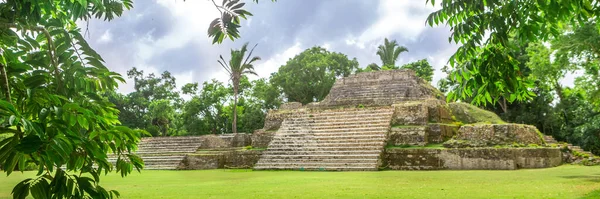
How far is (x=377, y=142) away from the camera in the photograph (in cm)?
1345

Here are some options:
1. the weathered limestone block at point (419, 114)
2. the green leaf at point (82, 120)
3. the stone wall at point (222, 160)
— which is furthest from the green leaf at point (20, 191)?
the weathered limestone block at point (419, 114)

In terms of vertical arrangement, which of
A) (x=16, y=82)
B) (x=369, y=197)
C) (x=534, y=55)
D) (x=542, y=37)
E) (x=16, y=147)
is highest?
(x=534, y=55)

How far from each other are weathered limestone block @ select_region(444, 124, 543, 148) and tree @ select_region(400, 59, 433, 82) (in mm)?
21827

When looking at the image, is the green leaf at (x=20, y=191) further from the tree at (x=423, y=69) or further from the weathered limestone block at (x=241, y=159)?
the tree at (x=423, y=69)

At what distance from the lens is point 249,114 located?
32.2m

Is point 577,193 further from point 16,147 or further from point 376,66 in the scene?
point 376,66

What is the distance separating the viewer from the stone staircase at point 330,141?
12773 mm

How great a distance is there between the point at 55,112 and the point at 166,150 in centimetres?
1779

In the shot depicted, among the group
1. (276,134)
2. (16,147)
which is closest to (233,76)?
(276,134)

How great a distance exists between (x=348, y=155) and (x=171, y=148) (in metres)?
8.84

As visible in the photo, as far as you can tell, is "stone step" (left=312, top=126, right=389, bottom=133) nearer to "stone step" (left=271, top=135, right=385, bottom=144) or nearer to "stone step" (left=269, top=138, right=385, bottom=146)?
"stone step" (left=271, top=135, right=385, bottom=144)

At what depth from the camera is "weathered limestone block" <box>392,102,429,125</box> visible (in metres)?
14.8

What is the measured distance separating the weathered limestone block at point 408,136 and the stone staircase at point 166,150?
7250 millimetres

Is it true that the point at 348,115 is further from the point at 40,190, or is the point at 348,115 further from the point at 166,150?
the point at 40,190
